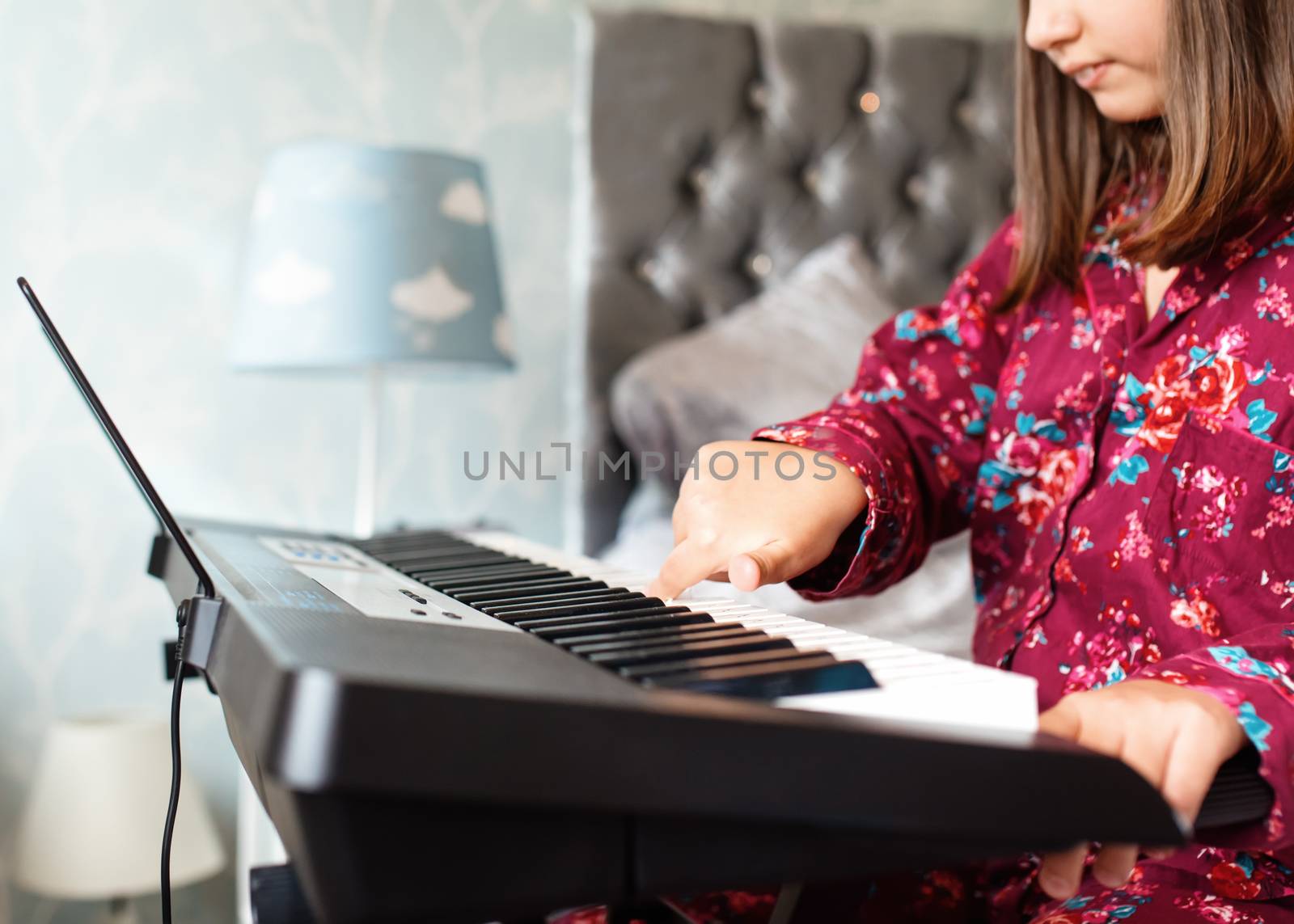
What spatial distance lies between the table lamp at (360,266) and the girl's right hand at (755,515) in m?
0.89

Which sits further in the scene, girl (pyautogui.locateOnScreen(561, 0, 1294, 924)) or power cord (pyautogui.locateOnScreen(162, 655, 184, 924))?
girl (pyautogui.locateOnScreen(561, 0, 1294, 924))

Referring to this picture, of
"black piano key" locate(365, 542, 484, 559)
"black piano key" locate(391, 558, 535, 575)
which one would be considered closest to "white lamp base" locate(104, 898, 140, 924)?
"black piano key" locate(365, 542, 484, 559)

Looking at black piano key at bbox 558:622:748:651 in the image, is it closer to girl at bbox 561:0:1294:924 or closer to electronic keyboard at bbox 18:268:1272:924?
electronic keyboard at bbox 18:268:1272:924

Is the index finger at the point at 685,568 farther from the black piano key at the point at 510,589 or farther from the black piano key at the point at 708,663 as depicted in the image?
the black piano key at the point at 708,663

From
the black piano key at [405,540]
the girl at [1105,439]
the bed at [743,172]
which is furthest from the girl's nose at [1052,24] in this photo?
the bed at [743,172]

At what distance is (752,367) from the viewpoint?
1791 millimetres

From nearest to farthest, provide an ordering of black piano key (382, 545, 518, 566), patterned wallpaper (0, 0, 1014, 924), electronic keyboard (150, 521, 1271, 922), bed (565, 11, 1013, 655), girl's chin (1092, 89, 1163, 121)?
electronic keyboard (150, 521, 1271, 922) < black piano key (382, 545, 518, 566) < girl's chin (1092, 89, 1163, 121) < patterned wallpaper (0, 0, 1014, 924) < bed (565, 11, 1013, 655)

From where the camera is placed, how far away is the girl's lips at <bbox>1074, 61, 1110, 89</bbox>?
0.89 metres

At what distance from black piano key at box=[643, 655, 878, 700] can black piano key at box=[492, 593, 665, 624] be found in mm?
142

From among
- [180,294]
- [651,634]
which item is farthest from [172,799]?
[180,294]

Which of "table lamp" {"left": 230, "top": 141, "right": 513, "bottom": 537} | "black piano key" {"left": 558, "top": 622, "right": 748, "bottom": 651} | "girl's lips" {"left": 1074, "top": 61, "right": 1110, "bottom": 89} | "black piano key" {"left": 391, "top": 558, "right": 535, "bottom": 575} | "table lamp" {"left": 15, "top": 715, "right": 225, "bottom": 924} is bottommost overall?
"table lamp" {"left": 15, "top": 715, "right": 225, "bottom": 924}

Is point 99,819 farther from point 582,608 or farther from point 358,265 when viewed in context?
point 582,608

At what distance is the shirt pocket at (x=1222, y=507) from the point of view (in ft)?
2.43

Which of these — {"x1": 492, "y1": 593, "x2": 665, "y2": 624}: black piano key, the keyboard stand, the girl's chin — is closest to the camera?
the keyboard stand
